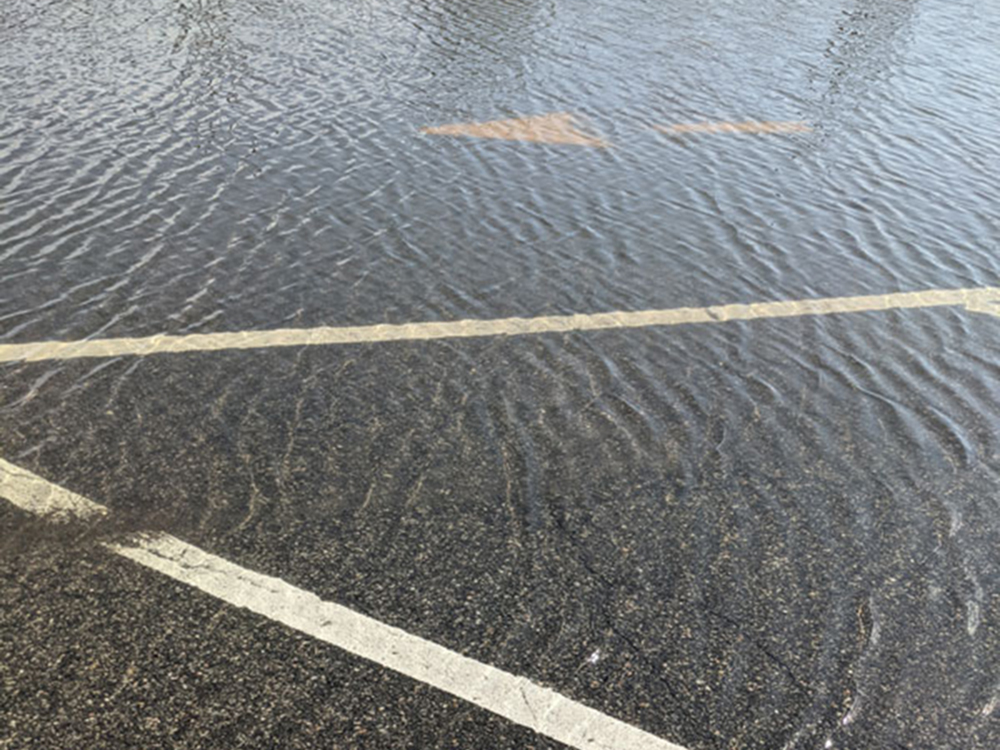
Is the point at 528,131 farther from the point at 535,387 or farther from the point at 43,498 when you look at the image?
the point at 43,498

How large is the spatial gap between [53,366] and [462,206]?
12.3 ft

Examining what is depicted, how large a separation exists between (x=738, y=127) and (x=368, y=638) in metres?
8.66

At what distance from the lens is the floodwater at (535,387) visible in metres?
3.69

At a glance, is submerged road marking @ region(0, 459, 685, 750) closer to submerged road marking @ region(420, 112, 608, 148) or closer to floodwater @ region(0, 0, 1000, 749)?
floodwater @ region(0, 0, 1000, 749)

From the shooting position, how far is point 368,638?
363 centimetres

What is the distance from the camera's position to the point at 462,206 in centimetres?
820

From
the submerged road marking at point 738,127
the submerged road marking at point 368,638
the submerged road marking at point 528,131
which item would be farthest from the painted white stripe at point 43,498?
the submerged road marking at point 738,127

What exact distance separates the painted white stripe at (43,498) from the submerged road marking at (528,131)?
6.27m

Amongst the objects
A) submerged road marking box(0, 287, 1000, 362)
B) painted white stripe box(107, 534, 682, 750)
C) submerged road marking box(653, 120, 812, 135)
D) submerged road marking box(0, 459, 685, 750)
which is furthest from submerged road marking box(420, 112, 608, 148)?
painted white stripe box(107, 534, 682, 750)

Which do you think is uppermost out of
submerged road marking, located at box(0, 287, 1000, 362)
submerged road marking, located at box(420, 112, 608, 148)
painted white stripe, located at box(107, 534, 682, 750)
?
painted white stripe, located at box(107, 534, 682, 750)

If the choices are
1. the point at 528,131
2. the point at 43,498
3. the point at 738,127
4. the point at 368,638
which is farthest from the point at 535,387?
the point at 738,127

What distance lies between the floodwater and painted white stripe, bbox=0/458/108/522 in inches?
3.9

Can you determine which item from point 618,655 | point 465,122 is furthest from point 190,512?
point 465,122

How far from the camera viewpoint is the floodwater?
145 inches
